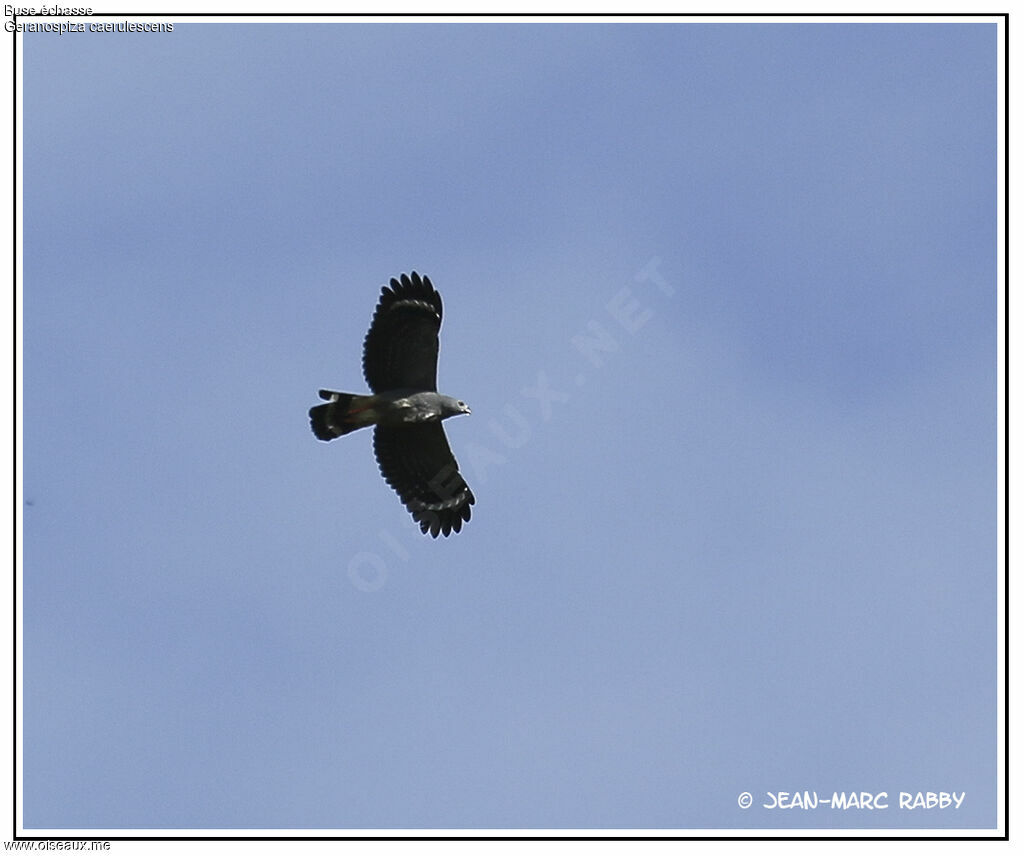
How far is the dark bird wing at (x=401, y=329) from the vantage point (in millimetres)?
21688

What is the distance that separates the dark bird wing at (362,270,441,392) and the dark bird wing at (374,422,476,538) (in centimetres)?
118

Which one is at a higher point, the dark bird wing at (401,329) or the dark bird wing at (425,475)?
the dark bird wing at (401,329)

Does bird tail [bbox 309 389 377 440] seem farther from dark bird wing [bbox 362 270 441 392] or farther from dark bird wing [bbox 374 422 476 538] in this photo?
dark bird wing [bbox 374 422 476 538]

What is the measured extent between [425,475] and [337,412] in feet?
6.47

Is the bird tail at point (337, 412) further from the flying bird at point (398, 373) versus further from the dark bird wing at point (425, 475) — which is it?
the dark bird wing at point (425, 475)

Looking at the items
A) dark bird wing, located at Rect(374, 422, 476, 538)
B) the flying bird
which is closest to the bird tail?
the flying bird

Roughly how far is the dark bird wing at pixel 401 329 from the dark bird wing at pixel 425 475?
1177mm

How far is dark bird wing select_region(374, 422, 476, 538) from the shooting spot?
74.6 ft

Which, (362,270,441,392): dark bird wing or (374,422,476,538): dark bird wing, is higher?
(362,270,441,392): dark bird wing

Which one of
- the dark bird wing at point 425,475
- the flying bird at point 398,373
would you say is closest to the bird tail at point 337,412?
the flying bird at point 398,373

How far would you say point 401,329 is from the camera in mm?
21734
